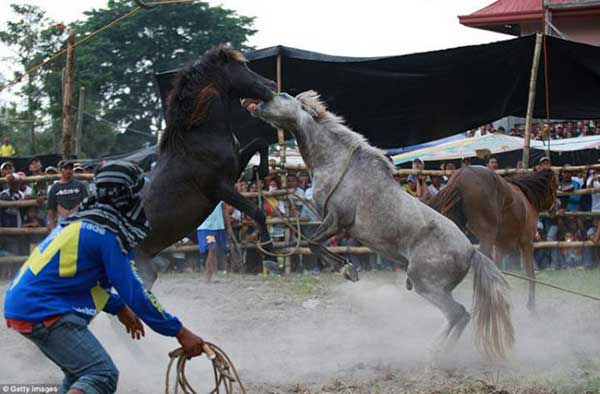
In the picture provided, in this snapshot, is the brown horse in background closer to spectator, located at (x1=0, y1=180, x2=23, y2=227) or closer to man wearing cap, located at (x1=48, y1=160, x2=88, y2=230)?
man wearing cap, located at (x1=48, y1=160, x2=88, y2=230)

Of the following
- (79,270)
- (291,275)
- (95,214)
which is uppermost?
(95,214)

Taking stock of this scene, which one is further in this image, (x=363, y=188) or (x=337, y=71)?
(x=337, y=71)

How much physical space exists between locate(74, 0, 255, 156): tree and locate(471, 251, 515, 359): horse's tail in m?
32.8

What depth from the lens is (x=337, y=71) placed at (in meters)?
10.4

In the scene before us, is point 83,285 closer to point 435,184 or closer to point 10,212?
point 435,184

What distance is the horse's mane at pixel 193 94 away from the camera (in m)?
6.32

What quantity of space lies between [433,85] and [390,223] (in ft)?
15.9

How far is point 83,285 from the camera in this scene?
3.37 meters

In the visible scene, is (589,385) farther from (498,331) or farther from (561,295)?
(561,295)

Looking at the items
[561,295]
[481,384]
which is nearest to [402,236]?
[481,384]

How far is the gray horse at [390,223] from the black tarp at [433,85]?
3.82 m

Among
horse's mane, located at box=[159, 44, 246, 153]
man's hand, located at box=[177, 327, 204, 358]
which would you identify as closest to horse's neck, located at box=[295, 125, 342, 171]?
horse's mane, located at box=[159, 44, 246, 153]

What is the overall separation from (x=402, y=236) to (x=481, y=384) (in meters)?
1.48

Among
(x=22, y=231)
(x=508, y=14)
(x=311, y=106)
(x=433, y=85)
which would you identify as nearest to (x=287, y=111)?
(x=311, y=106)
